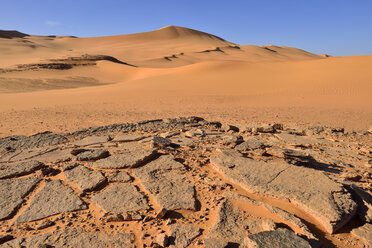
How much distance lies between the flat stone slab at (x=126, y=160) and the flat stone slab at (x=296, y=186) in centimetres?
91

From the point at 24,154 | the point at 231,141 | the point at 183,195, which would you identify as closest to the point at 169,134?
the point at 231,141

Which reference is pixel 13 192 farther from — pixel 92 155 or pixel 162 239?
pixel 162 239

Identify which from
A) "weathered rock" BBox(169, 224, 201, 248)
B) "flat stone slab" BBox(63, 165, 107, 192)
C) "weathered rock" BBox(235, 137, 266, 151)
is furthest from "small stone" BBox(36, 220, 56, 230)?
"weathered rock" BBox(235, 137, 266, 151)

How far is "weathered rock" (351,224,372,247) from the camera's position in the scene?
1.97 metres

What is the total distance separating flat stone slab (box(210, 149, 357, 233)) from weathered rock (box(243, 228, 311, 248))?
1.45 ft

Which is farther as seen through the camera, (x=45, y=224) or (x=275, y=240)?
(x=45, y=224)

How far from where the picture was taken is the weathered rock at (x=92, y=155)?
3.38 meters

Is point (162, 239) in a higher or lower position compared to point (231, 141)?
lower

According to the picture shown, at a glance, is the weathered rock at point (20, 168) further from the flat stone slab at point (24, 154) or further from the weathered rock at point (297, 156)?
the weathered rock at point (297, 156)

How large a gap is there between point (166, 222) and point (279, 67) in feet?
62.1

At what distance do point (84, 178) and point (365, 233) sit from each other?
2.87 m

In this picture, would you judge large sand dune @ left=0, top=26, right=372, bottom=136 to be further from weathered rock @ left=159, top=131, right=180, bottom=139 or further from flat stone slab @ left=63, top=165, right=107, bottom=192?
flat stone slab @ left=63, top=165, right=107, bottom=192

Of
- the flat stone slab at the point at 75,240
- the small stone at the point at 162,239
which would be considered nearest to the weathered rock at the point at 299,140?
the small stone at the point at 162,239

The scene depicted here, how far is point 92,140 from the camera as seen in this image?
4340 mm
